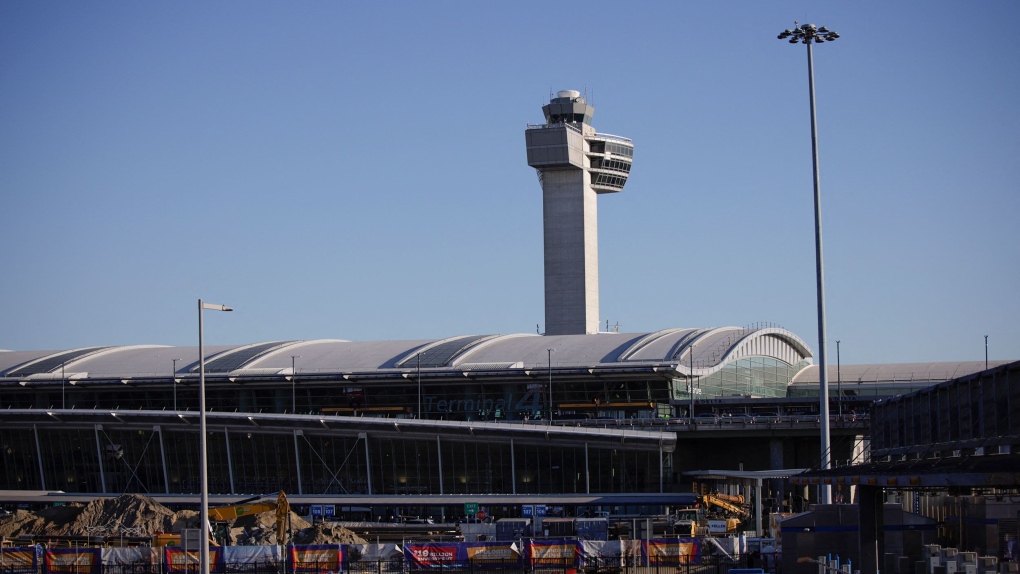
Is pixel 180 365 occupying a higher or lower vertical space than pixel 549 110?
lower

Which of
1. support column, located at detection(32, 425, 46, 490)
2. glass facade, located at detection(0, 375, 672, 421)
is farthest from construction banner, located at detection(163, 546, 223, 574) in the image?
glass facade, located at detection(0, 375, 672, 421)

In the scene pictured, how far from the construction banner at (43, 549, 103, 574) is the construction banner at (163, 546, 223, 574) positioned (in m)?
2.82

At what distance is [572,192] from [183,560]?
11378 cm

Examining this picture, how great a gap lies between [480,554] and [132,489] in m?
58.3

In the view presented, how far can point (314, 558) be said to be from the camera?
55.5 meters

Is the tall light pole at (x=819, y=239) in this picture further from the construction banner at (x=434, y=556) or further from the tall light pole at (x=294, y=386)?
the tall light pole at (x=294, y=386)

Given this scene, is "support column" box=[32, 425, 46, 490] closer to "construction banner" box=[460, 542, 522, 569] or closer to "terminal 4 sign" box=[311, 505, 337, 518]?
"terminal 4 sign" box=[311, 505, 337, 518]

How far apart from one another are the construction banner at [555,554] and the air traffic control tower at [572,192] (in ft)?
339

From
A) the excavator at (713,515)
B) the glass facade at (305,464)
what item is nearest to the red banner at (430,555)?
the excavator at (713,515)

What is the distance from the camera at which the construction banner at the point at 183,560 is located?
2174 inches

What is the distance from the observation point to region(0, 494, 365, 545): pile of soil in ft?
243

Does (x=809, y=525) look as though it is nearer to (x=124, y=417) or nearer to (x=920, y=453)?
(x=920, y=453)

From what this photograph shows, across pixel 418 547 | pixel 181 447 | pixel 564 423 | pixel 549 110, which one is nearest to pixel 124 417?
pixel 181 447

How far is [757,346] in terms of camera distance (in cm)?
12750
